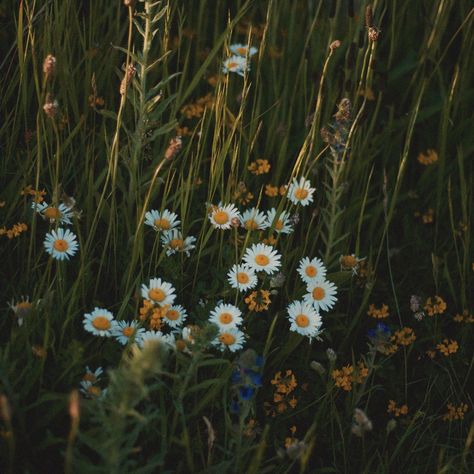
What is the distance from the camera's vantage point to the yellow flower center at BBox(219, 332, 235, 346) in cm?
171

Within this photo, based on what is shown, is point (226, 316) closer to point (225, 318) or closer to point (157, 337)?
point (225, 318)

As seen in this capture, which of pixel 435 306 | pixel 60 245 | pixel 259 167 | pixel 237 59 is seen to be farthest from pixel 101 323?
pixel 237 59

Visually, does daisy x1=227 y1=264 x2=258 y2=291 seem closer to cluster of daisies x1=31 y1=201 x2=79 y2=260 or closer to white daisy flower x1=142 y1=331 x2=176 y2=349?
white daisy flower x1=142 y1=331 x2=176 y2=349

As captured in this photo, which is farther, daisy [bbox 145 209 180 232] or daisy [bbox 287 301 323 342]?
daisy [bbox 145 209 180 232]

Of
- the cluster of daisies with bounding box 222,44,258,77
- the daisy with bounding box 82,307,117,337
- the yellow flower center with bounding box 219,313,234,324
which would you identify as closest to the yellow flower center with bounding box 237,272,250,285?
the yellow flower center with bounding box 219,313,234,324

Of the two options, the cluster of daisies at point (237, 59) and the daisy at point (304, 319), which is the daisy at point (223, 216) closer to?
the daisy at point (304, 319)

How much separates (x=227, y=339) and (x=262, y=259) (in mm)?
271

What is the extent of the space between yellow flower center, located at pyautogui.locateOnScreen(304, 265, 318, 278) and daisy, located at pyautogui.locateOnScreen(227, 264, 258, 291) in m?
0.15

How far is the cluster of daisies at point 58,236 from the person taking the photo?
5.78ft

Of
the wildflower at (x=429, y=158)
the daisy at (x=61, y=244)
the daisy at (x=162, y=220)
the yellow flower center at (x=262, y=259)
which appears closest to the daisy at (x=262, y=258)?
the yellow flower center at (x=262, y=259)

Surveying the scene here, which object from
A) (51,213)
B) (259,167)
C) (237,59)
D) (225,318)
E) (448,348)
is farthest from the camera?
(237,59)

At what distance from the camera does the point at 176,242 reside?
1.92 meters

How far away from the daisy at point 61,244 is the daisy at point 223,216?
35cm

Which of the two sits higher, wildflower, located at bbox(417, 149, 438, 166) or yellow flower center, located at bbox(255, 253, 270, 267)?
wildflower, located at bbox(417, 149, 438, 166)
